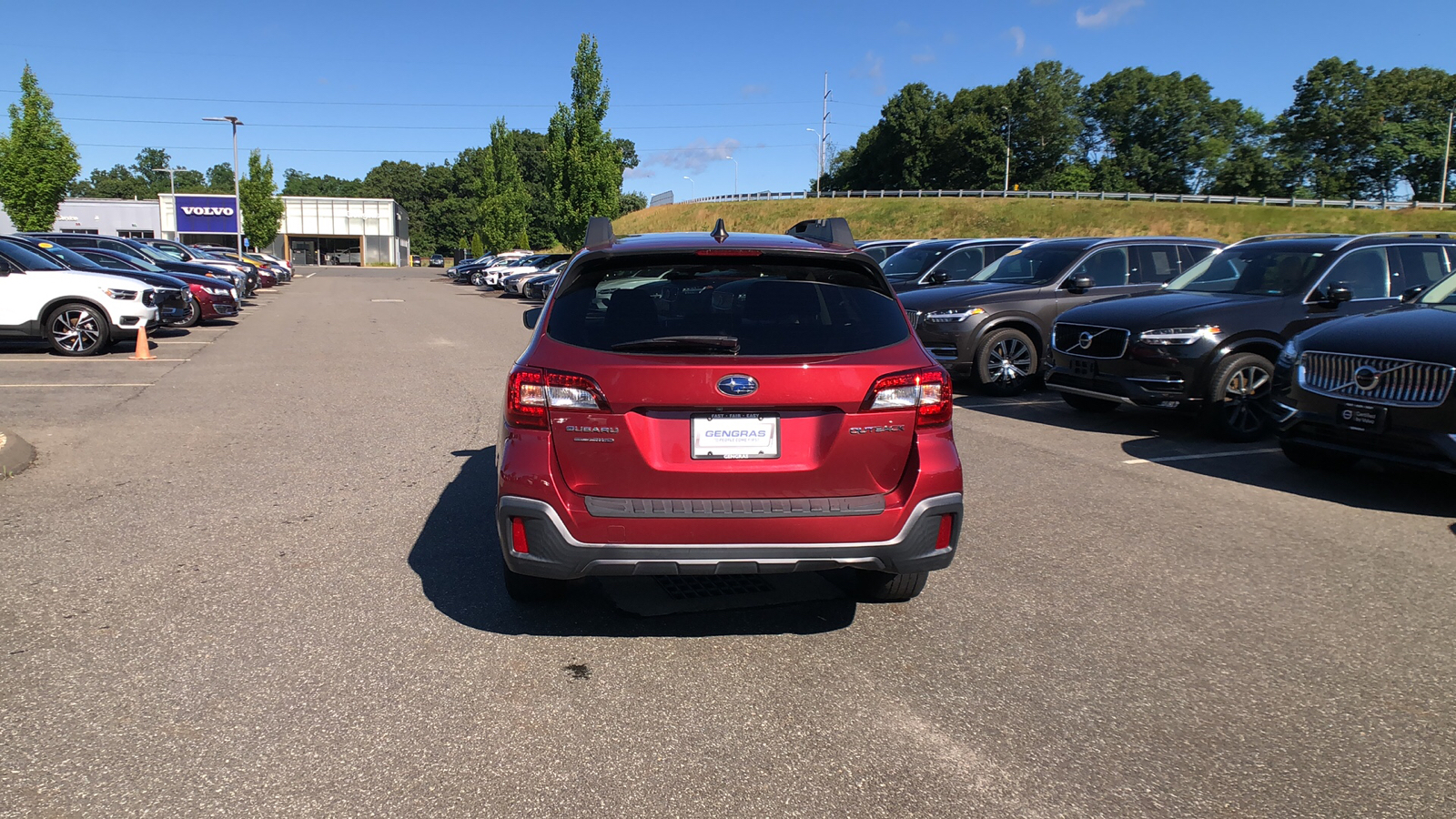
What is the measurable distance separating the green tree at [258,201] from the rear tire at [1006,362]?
205 ft

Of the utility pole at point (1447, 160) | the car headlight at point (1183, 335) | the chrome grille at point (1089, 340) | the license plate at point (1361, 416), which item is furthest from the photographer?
the utility pole at point (1447, 160)

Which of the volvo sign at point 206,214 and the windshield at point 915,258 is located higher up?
the volvo sign at point 206,214

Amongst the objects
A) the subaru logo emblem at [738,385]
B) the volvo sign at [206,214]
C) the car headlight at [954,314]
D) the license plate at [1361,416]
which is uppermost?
the volvo sign at [206,214]

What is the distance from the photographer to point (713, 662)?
3.79 metres

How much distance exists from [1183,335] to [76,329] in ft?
48.0

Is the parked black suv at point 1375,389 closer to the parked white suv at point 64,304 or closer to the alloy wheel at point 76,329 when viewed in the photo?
the parked white suv at point 64,304

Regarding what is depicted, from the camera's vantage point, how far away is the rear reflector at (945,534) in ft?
12.4

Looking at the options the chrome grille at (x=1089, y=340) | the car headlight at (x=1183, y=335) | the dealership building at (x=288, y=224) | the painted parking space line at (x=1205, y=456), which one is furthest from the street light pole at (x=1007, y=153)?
the painted parking space line at (x=1205, y=456)

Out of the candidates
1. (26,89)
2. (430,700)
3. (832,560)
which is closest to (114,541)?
(430,700)

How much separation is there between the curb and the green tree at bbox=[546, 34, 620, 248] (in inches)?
1416

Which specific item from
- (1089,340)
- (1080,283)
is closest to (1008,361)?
(1080,283)

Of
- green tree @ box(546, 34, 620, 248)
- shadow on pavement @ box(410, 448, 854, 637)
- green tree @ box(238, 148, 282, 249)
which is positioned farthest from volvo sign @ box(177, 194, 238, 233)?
shadow on pavement @ box(410, 448, 854, 637)

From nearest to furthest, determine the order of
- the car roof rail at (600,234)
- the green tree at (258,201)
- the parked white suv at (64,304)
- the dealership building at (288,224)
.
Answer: the car roof rail at (600,234) → the parked white suv at (64,304) → the green tree at (258,201) → the dealership building at (288,224)

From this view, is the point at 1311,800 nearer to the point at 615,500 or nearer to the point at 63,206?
the point at 615,500
